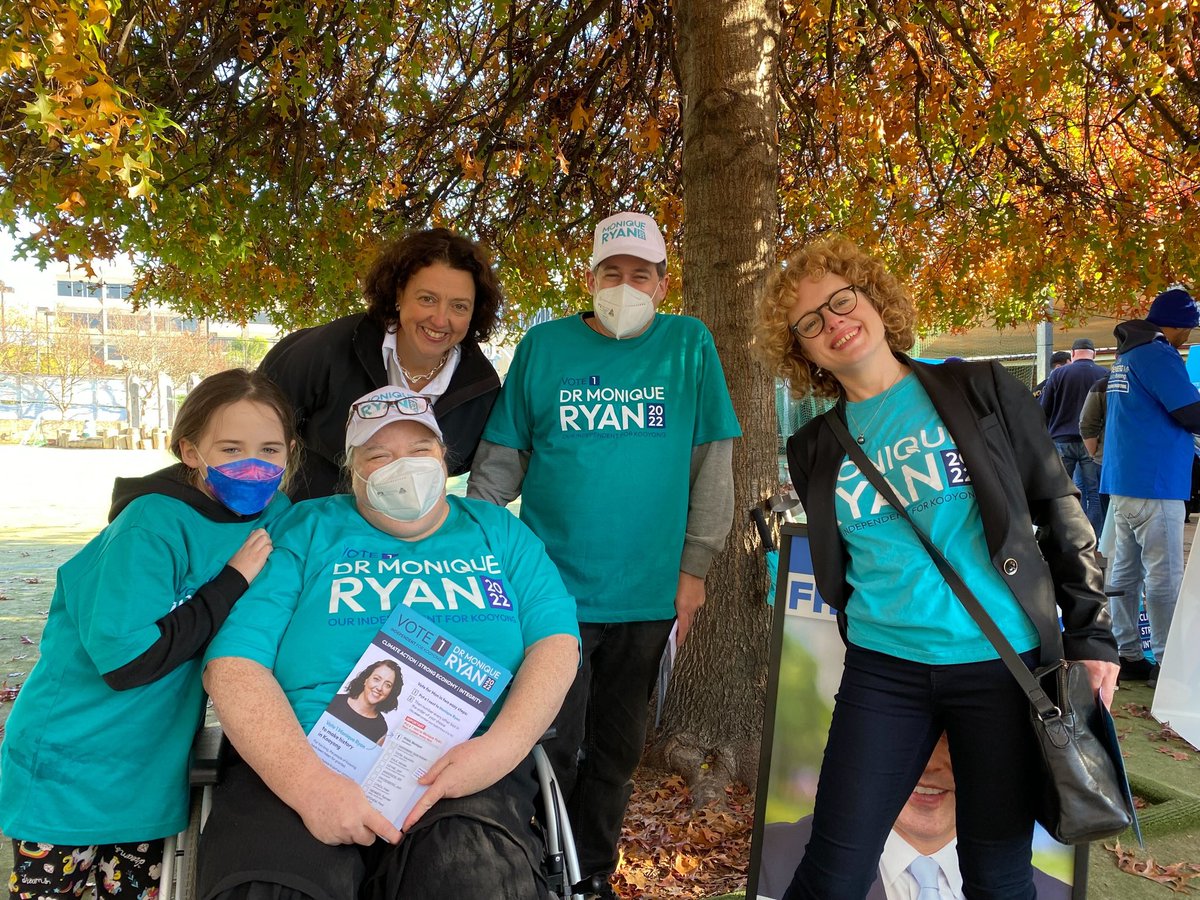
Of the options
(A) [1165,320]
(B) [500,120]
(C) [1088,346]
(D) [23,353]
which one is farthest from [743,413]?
(D) [23,353]

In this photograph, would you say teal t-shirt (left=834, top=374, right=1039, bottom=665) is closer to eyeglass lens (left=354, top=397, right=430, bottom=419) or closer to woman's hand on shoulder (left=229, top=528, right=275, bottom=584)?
eyeglass lens (left=354, top=397, right=430, bottom=419)

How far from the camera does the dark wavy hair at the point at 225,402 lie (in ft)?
7.87

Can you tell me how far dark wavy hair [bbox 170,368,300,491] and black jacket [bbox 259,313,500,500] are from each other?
0.37 metres

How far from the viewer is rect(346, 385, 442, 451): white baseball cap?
96.6 inches

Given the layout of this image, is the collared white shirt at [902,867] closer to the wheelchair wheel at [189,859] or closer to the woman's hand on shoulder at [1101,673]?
the woman's hand on shoulder at [1101,673]

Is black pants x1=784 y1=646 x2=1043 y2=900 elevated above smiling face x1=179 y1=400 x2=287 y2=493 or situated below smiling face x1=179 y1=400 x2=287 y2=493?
below

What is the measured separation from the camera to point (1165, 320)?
5781 millimetres

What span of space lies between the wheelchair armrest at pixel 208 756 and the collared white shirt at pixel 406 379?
1.17 meters

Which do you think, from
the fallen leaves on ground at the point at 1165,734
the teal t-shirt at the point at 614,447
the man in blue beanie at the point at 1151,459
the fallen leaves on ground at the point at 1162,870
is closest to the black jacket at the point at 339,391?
the teal t-shirt at the point at 614,447

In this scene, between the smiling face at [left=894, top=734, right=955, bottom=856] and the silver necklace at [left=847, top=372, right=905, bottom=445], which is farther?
the smiling face at [left=894, top=734, right=955, bottom=856]

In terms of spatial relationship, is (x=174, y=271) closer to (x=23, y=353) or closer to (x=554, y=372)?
(x=554, y=372)

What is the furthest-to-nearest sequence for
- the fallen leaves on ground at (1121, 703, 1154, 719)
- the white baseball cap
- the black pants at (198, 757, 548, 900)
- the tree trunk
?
the fallen leaves on ground at (1121, 703, 1154, 719) → the tree trunk → the white baseball cap → the black pants at (198, 757, 548, 900)

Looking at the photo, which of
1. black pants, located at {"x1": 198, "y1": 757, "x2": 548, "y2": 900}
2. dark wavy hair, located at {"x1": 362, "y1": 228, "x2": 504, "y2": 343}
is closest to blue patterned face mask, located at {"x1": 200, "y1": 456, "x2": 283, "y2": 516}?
black pants, located at {"x1": 198, "y1": 757, "x2": 548, "y2": 900}

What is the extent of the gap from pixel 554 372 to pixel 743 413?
56.5 inches
